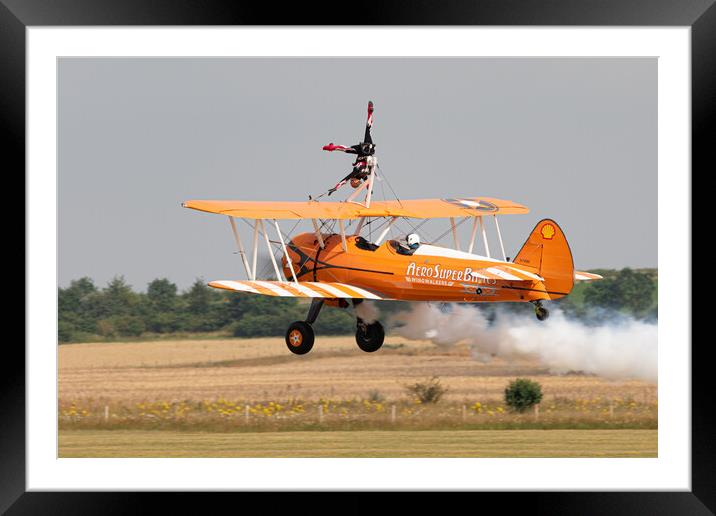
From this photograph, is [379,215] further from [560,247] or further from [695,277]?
[695,277]

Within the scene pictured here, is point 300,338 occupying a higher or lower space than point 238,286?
lower

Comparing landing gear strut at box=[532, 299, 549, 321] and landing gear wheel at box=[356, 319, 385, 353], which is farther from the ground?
landing gear strut at box=[532, 299, 549, 321]

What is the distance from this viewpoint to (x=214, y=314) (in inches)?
1758

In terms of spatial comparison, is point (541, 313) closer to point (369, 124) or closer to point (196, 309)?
point (369, 124)

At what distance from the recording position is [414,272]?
27.9m

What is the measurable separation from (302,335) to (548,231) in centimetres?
583

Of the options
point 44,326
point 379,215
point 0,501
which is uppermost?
point 379,215

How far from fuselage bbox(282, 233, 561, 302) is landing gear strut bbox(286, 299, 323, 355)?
0.70 metres

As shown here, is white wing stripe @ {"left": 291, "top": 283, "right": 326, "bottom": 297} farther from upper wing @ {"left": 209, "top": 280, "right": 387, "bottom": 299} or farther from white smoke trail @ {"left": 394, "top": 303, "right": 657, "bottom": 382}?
white smoke trail @ {"left": 394, "top": 303, "right": 657, "bottom": 382}

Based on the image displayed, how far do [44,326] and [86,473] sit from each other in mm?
2445

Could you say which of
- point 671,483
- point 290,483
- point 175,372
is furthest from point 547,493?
point 175,372

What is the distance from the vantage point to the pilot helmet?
28.2 metres

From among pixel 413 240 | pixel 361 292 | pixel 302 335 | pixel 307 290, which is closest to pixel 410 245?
pixel 413 240

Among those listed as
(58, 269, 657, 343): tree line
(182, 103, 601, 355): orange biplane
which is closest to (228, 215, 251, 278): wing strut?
(182, 103, 601, 355): orange biplane
